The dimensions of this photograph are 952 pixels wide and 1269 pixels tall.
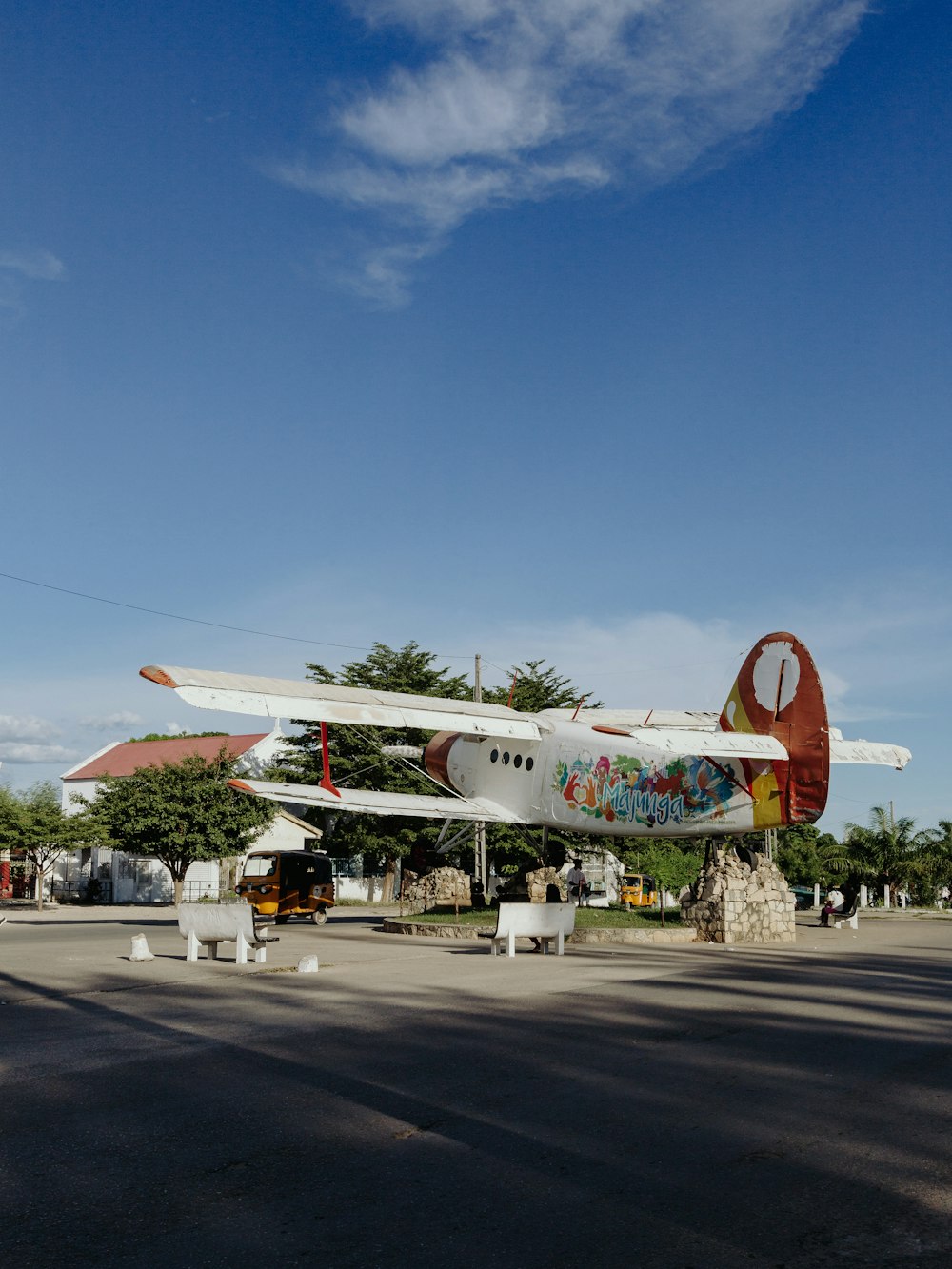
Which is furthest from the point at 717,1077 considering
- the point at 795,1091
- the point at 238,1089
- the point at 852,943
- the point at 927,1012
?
the point at 852,943

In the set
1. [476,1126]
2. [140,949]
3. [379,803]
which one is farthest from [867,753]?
[476,1126]

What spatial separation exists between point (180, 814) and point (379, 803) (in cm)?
2277

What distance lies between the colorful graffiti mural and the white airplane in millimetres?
26

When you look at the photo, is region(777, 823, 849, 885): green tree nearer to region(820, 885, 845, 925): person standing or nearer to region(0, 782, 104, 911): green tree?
region(820, 885, 845, 925): person standing

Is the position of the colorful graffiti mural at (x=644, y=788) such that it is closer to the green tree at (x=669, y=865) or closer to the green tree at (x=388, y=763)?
the green tree at (x=669, y=865)

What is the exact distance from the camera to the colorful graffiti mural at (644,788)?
2312cm

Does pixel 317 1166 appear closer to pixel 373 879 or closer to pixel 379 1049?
pixel 379 1049

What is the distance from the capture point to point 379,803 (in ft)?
88.7

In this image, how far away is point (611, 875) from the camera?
59312 millimetres

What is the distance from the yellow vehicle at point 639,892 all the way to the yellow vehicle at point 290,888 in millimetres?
19607

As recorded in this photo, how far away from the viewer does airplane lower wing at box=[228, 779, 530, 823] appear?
25859mm

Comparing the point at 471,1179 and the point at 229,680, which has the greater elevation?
the point at 229,680

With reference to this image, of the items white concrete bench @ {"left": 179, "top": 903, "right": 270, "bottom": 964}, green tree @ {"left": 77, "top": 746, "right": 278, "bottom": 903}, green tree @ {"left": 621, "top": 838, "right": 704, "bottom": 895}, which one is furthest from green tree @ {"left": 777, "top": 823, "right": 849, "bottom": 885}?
white concrete bench @ {"left": 179, "top": 903, "right": 270, "bottom": 964}

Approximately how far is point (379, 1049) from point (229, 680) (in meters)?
11.1
